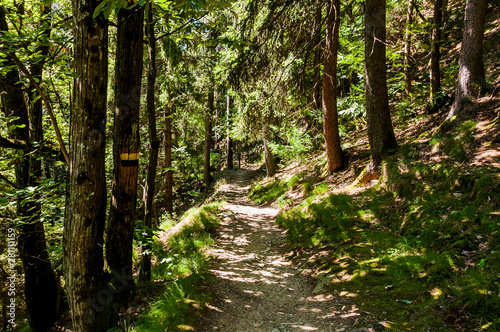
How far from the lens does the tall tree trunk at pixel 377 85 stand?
6402 millimetres

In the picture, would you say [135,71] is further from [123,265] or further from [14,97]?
[14,97]

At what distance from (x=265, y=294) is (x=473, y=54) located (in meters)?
6.68

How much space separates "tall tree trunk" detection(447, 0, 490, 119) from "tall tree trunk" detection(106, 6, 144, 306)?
668 cm

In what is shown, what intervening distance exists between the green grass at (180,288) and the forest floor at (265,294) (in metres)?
0.22

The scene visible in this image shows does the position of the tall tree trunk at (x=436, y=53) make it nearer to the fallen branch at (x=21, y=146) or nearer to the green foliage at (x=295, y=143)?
the green foliage at (x=295, y=143)

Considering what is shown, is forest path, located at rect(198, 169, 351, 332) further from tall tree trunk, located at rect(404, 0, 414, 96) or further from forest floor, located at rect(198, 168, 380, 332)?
tall tree trunk, located at rect(404, 0, 414, 96)

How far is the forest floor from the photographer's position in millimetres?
3629

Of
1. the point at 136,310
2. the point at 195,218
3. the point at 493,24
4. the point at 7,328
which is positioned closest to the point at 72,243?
the point at 136,310

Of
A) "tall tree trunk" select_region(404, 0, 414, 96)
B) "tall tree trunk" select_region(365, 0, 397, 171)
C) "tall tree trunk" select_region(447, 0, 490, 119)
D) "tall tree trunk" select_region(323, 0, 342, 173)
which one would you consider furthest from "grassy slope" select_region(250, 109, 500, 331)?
"tall tree trunk" select_region(404, 0, 414, 96)

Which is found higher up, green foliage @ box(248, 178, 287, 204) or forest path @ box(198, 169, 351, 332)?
green foliage @ box(248, 178, 287, 204)

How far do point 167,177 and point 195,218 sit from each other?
13.4 ft

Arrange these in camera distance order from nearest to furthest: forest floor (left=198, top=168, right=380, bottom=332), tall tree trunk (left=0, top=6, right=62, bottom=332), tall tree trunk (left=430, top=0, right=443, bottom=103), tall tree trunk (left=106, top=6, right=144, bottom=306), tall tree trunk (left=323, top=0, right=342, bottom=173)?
tall tree trunk (left=106, top=6, right=144, bottom=306)
forest floor (left=198, top=168, right=380, bottom=332)
tall tree trunk (left=0, top=6, right=62, bottom=332)
tall tree trunk (left=323, top=0, right=342, bottom=173)
tall tree trunk (left=430, top=0, right=443, bottom=103)

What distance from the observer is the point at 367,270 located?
4113 millimetres

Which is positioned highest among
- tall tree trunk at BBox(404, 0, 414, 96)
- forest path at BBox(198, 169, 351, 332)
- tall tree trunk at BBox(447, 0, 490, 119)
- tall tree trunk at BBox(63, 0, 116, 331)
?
tall tree trunk at BBox(404, 0, 414, 96)
